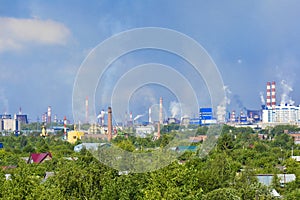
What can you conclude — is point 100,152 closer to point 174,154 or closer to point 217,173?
point 174,154

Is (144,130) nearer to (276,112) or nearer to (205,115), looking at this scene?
(205,115)

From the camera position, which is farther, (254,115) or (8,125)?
(254,115)

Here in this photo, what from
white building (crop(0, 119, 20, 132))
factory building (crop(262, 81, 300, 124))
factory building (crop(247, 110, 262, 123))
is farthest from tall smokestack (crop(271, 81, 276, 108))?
white building (crop(0, 119, 20, 132))

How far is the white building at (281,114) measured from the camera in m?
70.0

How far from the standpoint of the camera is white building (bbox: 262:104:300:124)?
70.0m

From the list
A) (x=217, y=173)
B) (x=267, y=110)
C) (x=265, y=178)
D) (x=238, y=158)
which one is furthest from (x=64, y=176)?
(x=267, y=110)

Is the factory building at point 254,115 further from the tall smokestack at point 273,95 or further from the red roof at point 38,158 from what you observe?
→ the red roof at point 38,158

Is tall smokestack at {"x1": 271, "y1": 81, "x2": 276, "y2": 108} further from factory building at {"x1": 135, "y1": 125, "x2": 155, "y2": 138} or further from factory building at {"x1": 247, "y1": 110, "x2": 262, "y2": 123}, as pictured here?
factory building at {"x1": 135, "y1": 125, "x2": 155, "y2": 138}

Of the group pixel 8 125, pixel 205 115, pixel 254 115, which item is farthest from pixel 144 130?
pixel 254 115

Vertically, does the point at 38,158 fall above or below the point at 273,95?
below

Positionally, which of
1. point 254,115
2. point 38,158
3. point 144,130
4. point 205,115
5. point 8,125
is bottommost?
point 38,158

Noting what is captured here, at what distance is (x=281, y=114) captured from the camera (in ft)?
230

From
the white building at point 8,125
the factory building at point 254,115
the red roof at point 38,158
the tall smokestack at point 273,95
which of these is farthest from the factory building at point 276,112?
the red roof at point 38,158

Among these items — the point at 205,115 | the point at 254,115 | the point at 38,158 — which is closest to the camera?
the point at 205,115
